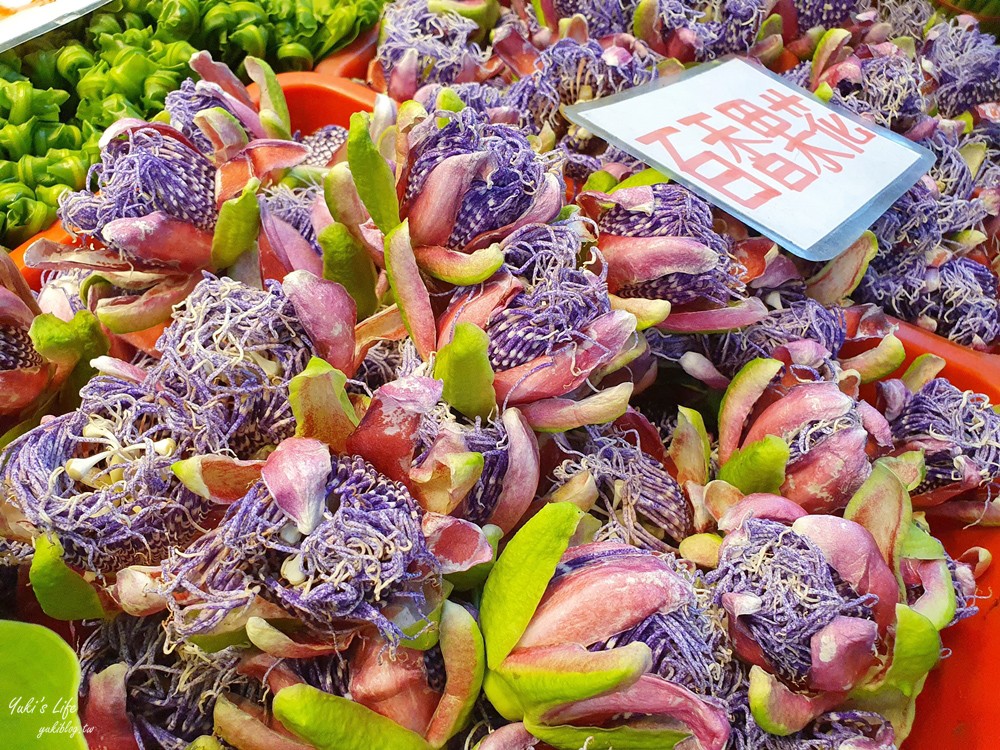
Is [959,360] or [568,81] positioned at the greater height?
[568,81]

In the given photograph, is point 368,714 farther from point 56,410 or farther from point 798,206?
point 798,206

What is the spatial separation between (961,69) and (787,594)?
3.66 ft

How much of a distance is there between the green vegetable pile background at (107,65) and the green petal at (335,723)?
759 millimetres

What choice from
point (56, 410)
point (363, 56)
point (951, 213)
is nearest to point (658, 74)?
point (951, 213)

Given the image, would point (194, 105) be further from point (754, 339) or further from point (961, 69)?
point (961, 69)

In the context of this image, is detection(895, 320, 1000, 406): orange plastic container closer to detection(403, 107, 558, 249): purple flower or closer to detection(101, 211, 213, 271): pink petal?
detection(403, 107, 558, 249): purple flower

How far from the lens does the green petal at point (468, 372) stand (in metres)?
0.50

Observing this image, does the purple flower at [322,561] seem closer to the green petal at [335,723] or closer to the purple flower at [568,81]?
the green petal at [335,723]

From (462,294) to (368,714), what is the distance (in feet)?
1.00

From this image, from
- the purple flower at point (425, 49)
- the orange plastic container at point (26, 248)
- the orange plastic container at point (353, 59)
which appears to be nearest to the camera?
the orange plastic container at point (26, 248)

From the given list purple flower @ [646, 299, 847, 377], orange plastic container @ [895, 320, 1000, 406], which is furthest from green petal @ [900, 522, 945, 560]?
orange plastic container @ [895, 320, 1000, 406]

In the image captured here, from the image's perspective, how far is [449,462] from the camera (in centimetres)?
45

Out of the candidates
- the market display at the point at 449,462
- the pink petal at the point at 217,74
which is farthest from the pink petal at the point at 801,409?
the pink petal at the point at 217,74

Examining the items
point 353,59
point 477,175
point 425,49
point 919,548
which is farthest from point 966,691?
point 353,59
